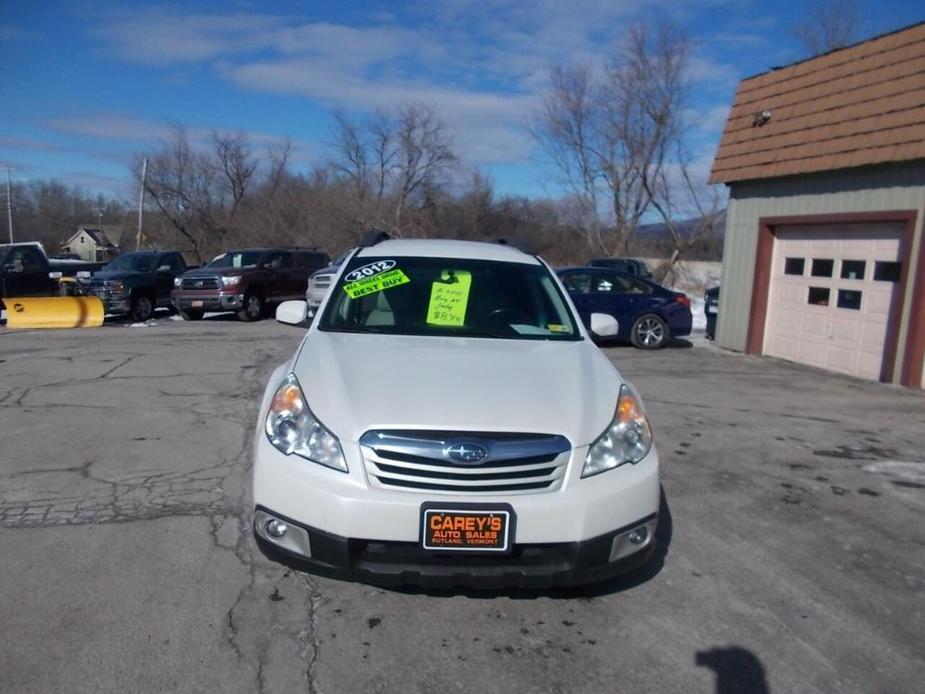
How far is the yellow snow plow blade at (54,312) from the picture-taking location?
50.2 ft

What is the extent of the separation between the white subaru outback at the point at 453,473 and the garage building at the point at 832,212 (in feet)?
27.9

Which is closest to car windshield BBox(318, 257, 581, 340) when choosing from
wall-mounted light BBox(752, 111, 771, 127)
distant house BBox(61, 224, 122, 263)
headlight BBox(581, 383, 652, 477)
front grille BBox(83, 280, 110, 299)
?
headlight BBox(581, 383, 652, 477)

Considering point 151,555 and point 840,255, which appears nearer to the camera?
point 151,555

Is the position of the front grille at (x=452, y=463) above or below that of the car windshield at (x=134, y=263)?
below

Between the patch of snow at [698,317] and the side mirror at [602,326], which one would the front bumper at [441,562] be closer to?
the side mirror at [602,326]

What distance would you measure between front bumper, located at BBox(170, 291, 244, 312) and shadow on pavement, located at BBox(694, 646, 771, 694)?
15.2 metres

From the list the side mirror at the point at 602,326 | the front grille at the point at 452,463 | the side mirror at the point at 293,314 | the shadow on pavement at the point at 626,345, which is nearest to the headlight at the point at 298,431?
the front grille at the point at 452,463

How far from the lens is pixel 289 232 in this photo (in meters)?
47.5

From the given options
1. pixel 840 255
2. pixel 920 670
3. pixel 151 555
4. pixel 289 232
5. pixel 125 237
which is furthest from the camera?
pixel 125 237

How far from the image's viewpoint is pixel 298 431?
10.7ft

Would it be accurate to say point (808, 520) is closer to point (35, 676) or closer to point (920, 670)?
point (920, 670)

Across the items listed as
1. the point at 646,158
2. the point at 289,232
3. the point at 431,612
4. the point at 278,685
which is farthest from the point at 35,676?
the point at 289,232

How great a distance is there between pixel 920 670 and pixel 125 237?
59554 mm

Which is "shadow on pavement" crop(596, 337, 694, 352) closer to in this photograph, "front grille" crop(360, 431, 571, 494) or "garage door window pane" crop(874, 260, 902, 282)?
"garage door window pane" crop(874, 260, 902, 282)
